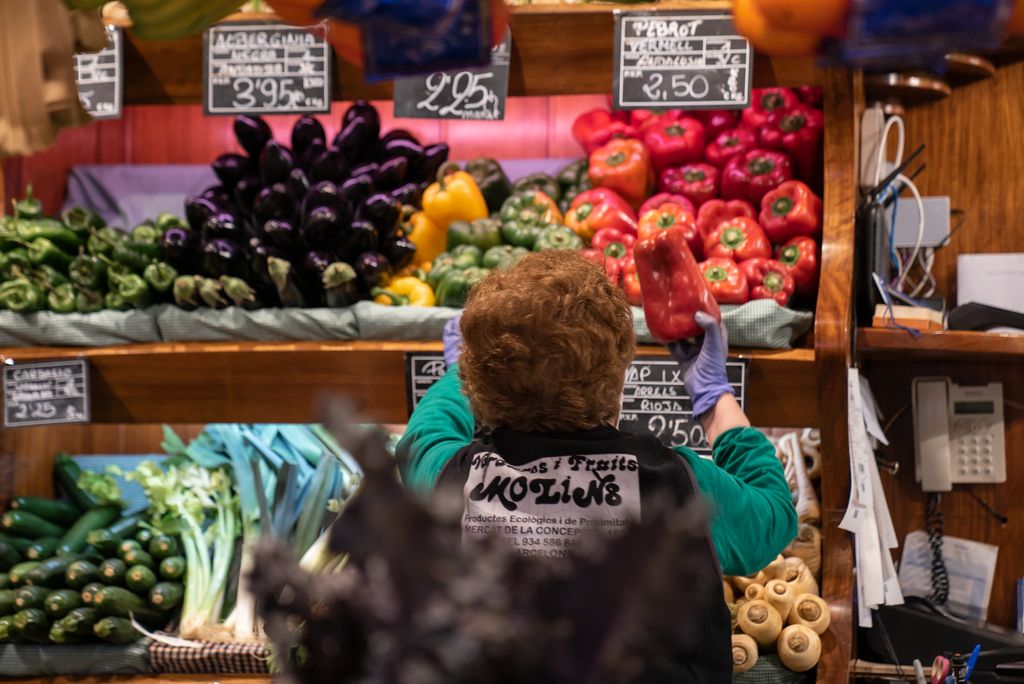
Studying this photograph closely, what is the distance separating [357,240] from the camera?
266 centimetres

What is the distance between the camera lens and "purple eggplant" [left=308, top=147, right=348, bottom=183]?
279 centimetres

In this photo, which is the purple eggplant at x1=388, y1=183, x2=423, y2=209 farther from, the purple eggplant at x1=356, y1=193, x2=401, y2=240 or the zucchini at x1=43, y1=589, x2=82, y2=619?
the zucchini at x1=43, y1=589, x2=82, y2=619

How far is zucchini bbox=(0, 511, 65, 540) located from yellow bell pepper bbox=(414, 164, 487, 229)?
139 centimetres

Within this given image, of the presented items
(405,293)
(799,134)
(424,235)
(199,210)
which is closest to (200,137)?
(199,210)

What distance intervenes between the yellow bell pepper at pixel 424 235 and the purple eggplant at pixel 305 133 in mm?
341

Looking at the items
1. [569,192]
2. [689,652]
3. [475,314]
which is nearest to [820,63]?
[475,314]

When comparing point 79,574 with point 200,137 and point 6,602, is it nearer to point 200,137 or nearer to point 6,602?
point 6,602

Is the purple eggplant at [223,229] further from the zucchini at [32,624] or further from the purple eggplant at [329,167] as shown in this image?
the zucchini at [32,624]

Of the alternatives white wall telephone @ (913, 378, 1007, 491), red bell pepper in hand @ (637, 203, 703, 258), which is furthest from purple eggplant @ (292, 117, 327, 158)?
white wall telephone @ (913, 378, 1007, 491)

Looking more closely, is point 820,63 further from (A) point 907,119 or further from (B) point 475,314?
(A) point 907,119

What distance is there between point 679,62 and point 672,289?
60cm

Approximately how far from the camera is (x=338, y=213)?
8.69 ft

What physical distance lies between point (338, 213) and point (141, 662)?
1214mm

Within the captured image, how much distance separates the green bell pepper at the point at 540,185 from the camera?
295 centimetres
